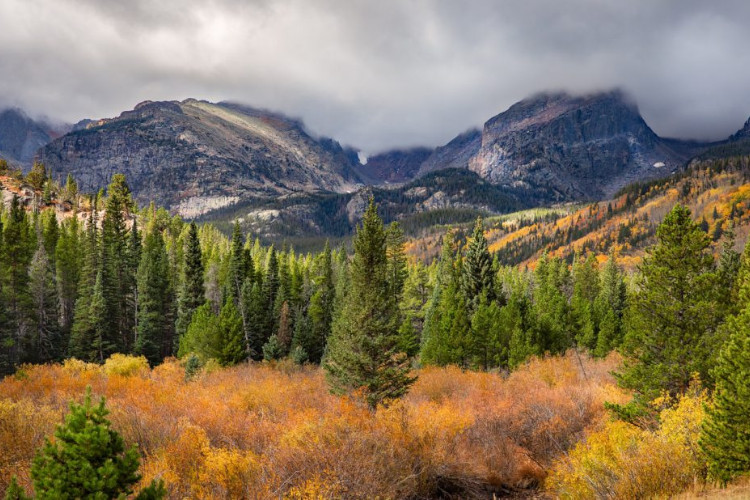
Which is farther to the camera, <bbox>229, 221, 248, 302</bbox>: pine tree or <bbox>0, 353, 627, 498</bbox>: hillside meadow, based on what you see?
<bbox>229, 221, 248, 302</bbox>: pine tree

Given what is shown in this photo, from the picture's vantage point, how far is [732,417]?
11.5 meters

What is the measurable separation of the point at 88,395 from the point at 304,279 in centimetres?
6694

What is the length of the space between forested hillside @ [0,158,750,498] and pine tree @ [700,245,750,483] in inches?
2.0

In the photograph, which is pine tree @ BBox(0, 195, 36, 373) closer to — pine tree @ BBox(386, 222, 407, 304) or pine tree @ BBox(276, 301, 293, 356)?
pine tree @ BBox(276, 301, 293, 356)

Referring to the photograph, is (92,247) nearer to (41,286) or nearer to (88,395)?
(41,286)

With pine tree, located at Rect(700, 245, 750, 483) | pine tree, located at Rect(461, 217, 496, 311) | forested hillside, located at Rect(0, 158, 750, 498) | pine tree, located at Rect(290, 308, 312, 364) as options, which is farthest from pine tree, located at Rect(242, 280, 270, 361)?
pine tree, located at Rect(700, 245, 750, 483)

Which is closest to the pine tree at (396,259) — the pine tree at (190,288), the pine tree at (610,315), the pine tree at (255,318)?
Result: the pine tree at (255,318)

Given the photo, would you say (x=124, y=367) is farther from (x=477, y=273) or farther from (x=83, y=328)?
(x=477, y=273)

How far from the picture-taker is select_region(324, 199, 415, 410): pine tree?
2388 cm

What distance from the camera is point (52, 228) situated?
6956 centimetres

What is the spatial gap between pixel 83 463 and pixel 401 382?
1835 centimetres

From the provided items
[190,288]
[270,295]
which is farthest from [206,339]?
[270,295]

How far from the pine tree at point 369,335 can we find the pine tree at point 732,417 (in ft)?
48.3

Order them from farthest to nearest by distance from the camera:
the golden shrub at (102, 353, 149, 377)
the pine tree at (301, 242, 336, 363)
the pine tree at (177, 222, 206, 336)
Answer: the pine tree at (301, 242, 336, 363) → the pine tree at (177, 222, 206, 336) → the golden shrub at (102, 353, 149, 377)
